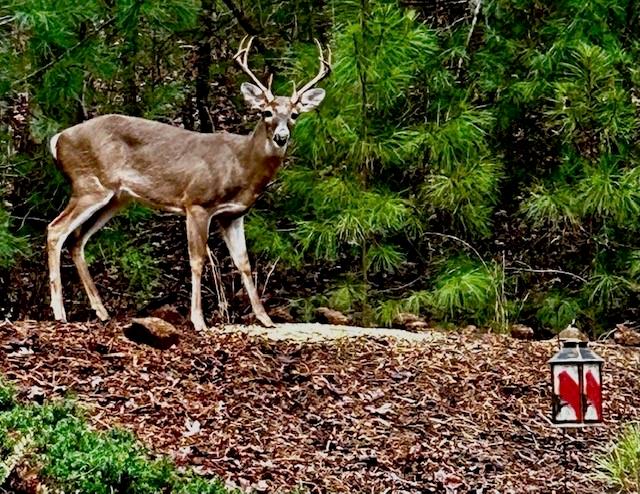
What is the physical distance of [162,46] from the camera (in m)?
9.31

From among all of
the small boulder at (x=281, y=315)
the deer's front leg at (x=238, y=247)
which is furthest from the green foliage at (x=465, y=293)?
the deer's front leg at (x=238, y=247)

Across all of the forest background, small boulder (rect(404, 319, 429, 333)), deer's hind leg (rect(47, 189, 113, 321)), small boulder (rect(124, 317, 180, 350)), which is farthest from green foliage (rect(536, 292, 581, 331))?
small boulder (rect(124, 317, 180, 350))

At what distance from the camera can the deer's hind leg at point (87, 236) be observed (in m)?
7.10

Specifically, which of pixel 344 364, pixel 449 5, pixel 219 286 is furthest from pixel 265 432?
pixel 449 5

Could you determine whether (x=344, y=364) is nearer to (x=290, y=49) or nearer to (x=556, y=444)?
(x=556, y=444)

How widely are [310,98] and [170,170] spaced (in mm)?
941

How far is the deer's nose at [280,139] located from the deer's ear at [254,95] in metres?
0.24

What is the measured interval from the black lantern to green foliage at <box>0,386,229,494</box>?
149cm

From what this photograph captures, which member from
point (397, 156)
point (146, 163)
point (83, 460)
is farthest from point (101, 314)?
point (83, 460)

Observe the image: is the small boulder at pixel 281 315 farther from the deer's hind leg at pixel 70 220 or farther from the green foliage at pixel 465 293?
the deer's hind leg at pixel 70 220

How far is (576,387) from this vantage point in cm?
485

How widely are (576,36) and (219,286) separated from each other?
3.15 metres

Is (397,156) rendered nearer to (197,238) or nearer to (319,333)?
(319,333)

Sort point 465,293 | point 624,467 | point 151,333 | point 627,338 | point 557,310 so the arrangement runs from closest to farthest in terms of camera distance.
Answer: point 624,467 → point 151,333 → point 627,338 → point 465,293 → point 557,310
